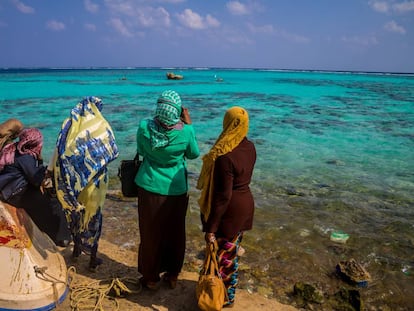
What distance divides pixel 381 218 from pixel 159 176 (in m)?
4.46

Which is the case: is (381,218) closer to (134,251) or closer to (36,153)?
(134,251)

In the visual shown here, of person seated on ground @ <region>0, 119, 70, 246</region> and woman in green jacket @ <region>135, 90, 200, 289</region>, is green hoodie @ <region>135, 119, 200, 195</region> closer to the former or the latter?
woman in green jacket @ <region>135, 90, 200, 289</region>

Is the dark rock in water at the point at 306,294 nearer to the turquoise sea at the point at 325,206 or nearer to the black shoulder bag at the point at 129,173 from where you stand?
the turquoise sea at the point at 325,206

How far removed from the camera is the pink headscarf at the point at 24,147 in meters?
3.04

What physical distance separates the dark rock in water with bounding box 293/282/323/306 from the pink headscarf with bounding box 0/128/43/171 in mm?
3019

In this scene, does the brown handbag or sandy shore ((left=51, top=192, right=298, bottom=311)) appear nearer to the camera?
the brown handbag

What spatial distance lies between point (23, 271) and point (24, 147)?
110cm

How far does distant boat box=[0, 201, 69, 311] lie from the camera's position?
2.70m

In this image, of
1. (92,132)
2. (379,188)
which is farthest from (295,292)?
(379,188)

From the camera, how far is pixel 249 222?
2.91 metres

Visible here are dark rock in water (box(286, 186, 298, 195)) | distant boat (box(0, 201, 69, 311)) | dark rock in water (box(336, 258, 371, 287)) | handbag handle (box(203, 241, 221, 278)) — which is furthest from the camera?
dark rock in water (box(286, 186, 298, 195))

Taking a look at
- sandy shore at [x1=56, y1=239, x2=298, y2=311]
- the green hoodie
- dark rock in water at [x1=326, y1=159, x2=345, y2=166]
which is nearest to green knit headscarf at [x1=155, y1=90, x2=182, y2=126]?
the green hoodie

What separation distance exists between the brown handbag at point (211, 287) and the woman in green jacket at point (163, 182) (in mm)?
467

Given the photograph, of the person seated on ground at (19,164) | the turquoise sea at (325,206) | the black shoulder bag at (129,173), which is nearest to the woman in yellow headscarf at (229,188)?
the black shoulder bag at (129,173)
